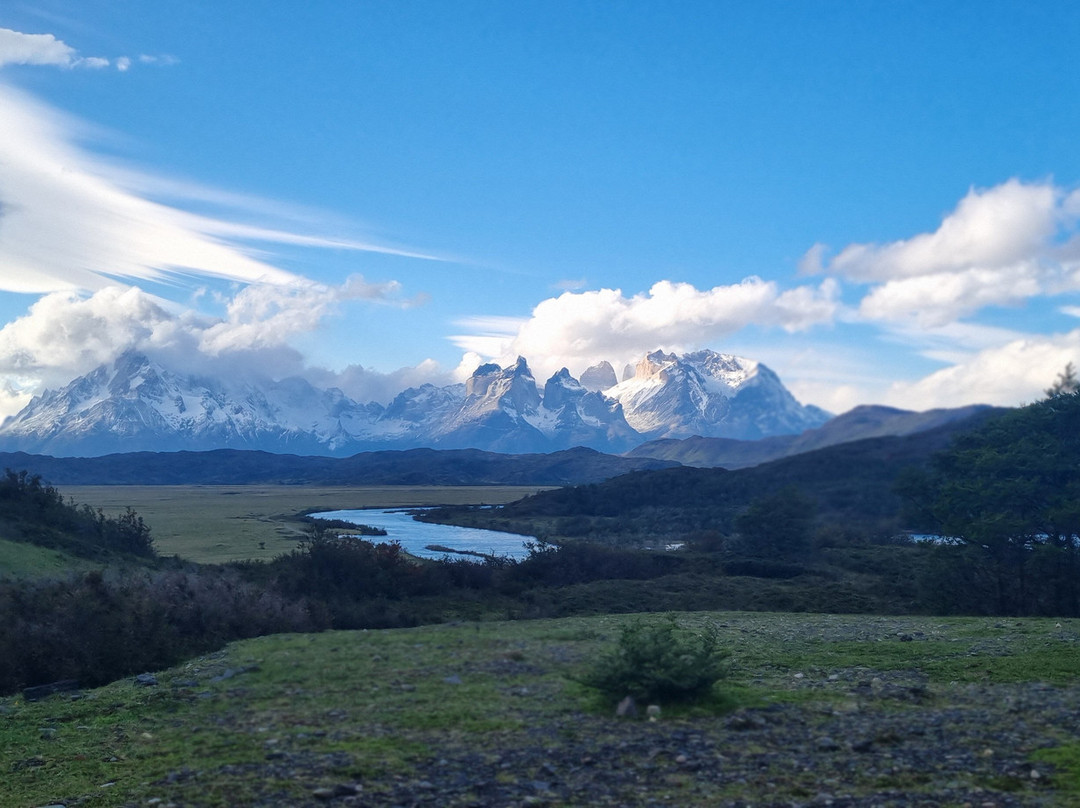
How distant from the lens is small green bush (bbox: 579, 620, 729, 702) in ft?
38.9

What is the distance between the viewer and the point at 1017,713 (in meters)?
10.5

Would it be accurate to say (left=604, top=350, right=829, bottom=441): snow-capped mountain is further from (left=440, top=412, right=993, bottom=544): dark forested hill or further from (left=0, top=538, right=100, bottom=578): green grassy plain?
(left=0, top=538, right=100, bottom=578): green grassy plain

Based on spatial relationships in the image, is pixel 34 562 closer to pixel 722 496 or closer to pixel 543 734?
pixel 543 734

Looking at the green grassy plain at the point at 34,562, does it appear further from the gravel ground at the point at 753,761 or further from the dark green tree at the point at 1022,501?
the dark green tree at the point at 1022,501

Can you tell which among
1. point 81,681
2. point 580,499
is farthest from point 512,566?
point 580,499

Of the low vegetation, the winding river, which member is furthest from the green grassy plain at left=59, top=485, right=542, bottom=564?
the low vegetation

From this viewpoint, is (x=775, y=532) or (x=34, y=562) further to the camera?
(x=775, y=532)

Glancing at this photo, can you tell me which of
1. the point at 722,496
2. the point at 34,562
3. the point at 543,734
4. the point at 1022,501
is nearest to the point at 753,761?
the point at 543,734

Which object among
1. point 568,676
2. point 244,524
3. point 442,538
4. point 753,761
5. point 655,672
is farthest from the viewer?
point 244,524

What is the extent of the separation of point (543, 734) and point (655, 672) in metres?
1.96

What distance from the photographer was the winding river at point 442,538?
58.1 m

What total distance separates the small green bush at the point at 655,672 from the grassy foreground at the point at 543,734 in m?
0.34

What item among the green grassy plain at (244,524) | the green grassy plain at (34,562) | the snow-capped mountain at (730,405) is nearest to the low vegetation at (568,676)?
the green grassy plain at (34,562)

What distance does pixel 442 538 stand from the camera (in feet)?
234
